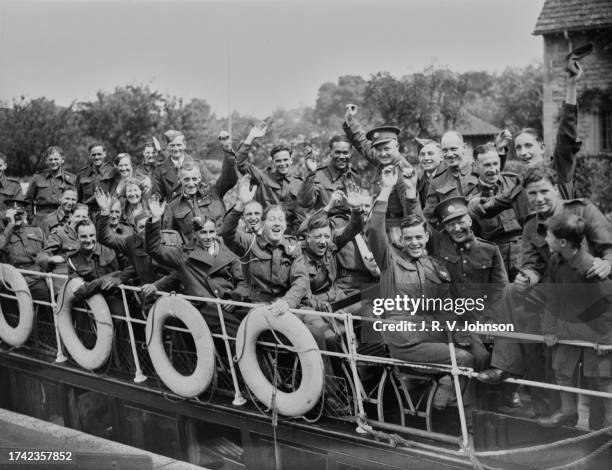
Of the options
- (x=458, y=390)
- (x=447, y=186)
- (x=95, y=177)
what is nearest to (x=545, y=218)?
(x=458, y=390)

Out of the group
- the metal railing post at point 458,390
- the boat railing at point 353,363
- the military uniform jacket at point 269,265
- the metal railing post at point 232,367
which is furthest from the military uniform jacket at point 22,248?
the metal railing post at point 458,390

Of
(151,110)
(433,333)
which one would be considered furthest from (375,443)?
(151,110)

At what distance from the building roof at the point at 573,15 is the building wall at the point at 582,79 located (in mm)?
303

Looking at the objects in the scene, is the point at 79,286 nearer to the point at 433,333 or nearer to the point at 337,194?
the point at 337,194

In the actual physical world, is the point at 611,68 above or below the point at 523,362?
above

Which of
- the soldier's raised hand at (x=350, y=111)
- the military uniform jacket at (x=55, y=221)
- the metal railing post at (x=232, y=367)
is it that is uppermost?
the soldier's raised hand at (x=350, y=111)

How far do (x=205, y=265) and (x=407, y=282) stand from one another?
6.45 feet

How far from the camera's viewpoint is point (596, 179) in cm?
1464

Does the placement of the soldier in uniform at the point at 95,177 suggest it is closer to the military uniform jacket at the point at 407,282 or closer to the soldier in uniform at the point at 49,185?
the soldier in uniform at the point at 49,185

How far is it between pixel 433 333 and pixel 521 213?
3.71ft

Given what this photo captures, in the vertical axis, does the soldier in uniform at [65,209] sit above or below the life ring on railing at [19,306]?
above

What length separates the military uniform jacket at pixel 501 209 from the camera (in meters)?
4.75

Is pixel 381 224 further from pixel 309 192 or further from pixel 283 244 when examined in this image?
pixel 309 192

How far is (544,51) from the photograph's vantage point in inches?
620
